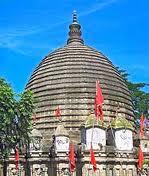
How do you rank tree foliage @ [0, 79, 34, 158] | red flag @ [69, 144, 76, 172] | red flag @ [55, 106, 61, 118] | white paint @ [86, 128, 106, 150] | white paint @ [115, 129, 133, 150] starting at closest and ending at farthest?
tree foliage @ [0, 79, 34, 158] → red flag @ [69, 144, 76, 172] → white paint @ [86, 128, 106, 150] → white paint @ [115, 129, 133, 150] → red flag @ [55, 106, 61, 118]

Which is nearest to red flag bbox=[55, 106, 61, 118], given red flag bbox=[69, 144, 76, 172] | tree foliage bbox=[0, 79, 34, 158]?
red flag bbox=[69, 144, 76, 172]

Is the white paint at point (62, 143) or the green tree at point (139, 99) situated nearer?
the white paint at point (62, 143)

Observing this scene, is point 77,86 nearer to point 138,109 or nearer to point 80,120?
point 80,120

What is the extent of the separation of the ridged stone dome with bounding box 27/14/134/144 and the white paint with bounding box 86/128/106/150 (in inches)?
129

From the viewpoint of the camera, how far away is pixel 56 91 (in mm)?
49375

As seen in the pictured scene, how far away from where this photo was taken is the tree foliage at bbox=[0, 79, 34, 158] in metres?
35.5

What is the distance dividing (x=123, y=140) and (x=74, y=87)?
26.5 ft

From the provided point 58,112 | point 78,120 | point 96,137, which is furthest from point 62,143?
point 78,120

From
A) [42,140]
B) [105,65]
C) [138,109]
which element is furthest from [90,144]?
[138,109]

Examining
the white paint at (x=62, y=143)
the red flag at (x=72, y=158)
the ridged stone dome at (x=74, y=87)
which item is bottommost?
the red flag at (x=72, y=158)

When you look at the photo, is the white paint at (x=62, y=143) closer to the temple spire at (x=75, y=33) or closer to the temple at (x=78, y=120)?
the temple at (x=78, y=120)

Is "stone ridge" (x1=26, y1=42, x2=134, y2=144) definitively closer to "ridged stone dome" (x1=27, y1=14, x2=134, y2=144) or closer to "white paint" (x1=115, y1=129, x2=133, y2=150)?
"ridged stone dome" (x1=27, y1=14, x2=134, y2=144)

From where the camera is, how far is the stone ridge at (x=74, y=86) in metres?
48.0

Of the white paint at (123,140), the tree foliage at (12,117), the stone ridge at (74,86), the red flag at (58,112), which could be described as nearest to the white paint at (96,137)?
the white paint at (123,140)
